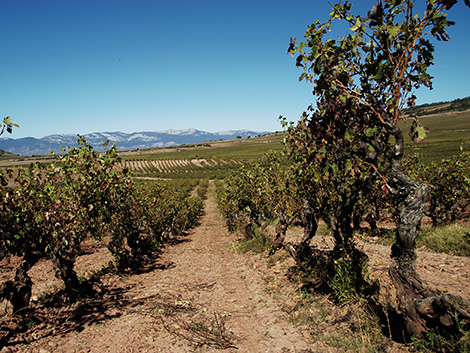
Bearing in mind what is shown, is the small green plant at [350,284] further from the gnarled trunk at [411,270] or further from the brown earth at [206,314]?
the gnarled trunk at [411,270]

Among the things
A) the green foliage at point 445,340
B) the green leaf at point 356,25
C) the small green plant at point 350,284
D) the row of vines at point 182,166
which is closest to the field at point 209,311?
the small green plant at point 350,284

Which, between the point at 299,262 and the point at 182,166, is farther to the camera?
the point at 182,166

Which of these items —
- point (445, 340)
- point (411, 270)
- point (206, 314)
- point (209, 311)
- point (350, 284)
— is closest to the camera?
point (445, 340)

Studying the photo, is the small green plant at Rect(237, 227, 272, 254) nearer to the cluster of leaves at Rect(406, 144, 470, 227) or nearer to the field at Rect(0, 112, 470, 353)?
the field at Rect(0, 112, 470, 353)

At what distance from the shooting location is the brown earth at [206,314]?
230 inches

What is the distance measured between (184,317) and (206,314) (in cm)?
62

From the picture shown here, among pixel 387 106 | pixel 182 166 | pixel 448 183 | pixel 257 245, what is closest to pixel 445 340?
pixel 387 106

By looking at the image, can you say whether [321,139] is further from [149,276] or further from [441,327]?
[149,276]

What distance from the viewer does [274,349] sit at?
18.4ft

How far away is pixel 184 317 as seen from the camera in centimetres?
728

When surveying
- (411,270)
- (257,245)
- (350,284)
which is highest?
(411,270)

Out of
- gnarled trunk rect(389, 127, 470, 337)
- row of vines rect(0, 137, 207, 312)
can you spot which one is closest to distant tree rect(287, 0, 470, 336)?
gnarled trunk rect(389, 127, 470, 337)

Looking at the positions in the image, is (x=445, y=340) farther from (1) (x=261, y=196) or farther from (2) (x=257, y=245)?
(1) (x=261, y=196)

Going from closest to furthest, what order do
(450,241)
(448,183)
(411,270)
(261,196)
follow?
(411,270) → (450,241) → (448,183) → (261,196)
